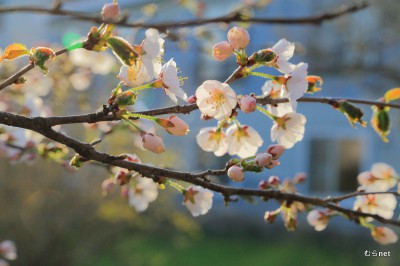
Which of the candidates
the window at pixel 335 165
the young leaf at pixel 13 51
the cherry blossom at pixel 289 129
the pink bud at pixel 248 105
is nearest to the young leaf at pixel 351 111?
the cherry blossom at pixel 289 129

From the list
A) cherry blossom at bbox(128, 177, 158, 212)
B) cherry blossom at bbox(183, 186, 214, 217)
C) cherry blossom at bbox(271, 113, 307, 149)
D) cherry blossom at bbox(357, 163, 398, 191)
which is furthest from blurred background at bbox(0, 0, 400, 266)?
cherry blossom at bbox(357, 163, 398, 191)

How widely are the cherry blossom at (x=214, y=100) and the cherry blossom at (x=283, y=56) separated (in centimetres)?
8

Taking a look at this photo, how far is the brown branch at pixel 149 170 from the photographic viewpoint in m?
0.75

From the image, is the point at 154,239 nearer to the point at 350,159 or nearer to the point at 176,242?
the point at 176,242

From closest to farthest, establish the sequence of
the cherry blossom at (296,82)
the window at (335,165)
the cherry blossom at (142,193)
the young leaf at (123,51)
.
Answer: the young leaf at (123,51)
the cherry blossom at (296,82)
the cherry blossom at (142,193)
the window at (335,165)

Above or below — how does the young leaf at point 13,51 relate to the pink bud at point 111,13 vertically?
below

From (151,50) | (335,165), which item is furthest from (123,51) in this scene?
(335,165)

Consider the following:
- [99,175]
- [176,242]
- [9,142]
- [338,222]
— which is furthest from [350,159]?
[9,142]

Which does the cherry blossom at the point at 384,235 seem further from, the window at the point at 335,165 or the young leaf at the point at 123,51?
the window at the point at 335,165

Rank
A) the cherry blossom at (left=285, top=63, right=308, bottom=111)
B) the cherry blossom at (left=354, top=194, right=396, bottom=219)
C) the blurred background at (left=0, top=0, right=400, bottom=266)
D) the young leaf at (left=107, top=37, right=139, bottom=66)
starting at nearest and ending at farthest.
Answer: the young leaf at (left=107, top=37, right=139, bottom=66) → the cherry blossom at (left=285, top=63, right=308, bottom=111) → the cherry blossom at (left=354, top=194, right=396, bottom=219) → the blurred background at (left=0, top=0, right=400, bottom=266)

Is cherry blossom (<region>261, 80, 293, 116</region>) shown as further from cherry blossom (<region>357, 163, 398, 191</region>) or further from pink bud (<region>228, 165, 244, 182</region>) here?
cherry blossom (<region>357, 163, 398, 191</region>)

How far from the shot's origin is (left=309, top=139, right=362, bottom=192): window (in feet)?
25.1

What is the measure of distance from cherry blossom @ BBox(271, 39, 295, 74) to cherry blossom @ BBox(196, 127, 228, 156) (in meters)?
0.19

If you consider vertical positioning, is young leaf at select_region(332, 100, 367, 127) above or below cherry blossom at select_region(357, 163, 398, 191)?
below
